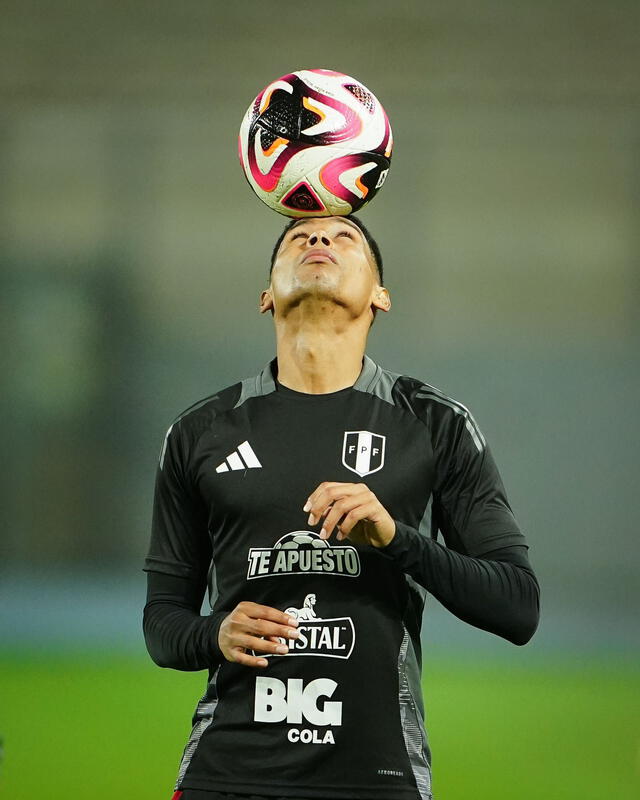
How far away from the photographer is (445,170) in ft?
13.3

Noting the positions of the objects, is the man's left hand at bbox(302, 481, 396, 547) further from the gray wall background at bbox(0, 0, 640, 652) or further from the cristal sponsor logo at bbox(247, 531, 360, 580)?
the gray wall background at bbox(0, 0, 640, 652)

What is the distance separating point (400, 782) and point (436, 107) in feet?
9.41

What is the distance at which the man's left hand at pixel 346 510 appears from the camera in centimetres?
160

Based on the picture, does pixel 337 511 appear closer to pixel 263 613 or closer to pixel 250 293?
pixel 263 613

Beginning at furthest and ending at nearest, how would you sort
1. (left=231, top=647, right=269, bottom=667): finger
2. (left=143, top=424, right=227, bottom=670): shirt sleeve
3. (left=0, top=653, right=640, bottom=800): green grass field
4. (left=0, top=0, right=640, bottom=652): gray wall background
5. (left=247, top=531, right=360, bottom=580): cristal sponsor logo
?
(left=0, top=0, right=640, bottom=652): gray wall background
(left=0, top=653, right=640, bottom=800): green grass field
(left=143, top=424, right=227, bottom=670): shirt sleeve
(left=247, top=531, right=360, bottom=580): cristal sponsor logo
(left=231, top=647, right=269, bottom=667): finger

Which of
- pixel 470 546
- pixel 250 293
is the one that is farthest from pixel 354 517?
pixel 250 293

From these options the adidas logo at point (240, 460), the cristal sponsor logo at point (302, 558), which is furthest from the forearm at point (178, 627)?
the adidas logo at point (240, 460)

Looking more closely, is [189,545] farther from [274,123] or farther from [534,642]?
[534,642]

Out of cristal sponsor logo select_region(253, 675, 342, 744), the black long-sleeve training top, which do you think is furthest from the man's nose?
cristal sponsor logo select_region(253, 675, 342, 744)

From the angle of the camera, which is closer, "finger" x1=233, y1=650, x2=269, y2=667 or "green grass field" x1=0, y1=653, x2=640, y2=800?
"finger" x1=233, y1=650, x2=269, y2=667

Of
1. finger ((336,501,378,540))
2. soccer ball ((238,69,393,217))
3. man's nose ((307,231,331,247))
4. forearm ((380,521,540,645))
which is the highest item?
soccer ball ((238,69,393,217))

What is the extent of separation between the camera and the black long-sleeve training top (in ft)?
5.75

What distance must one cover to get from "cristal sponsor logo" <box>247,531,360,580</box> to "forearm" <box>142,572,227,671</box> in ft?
0.33

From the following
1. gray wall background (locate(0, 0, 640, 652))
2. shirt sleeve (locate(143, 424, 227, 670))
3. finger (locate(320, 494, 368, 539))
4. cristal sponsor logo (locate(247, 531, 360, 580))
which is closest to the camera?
finger (locate(320, 494, 368, 539))
